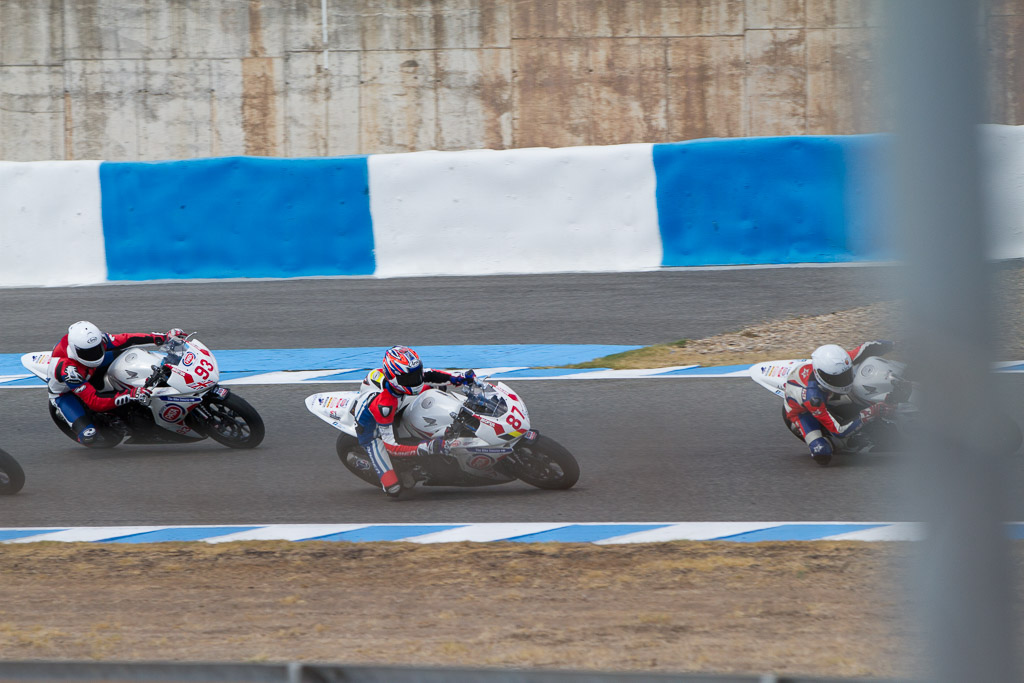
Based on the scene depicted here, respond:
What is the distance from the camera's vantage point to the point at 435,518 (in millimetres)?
8203

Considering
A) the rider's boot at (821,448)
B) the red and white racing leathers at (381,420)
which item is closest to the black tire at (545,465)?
the red and white racing leathers at (381,420)

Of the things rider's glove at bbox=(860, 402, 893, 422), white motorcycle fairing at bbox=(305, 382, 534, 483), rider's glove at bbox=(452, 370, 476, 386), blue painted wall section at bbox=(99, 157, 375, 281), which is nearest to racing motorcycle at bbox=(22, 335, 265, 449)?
white motorcycle fairing at bbox=(305, 382, 534, 483)

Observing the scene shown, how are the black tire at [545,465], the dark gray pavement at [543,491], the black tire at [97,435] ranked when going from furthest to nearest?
→ the black tire at [97,435] < the black tire at [545,465] < the dark gray pavement at [543,491]

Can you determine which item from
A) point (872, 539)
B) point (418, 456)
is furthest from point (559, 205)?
point (872, 539)

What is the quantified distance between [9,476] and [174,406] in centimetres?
146

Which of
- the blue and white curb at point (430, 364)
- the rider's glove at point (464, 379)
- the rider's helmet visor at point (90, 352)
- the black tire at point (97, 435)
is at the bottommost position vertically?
the black tire at point (97, 435)

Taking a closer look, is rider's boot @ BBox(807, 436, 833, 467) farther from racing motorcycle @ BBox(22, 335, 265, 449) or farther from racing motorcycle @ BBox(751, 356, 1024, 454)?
racing motorcycle @ BBox(22, 335, 265, 449)

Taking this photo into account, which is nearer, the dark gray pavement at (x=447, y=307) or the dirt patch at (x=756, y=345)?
the dirt patch at (x=756, y=345)

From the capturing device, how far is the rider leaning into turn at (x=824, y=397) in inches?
342

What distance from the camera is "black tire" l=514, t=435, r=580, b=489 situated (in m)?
8.44

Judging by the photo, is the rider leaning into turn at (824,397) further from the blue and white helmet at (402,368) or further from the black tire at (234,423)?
the black tire at (234,423)

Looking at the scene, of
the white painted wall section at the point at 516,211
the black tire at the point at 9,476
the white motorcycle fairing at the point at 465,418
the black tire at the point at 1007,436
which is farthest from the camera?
the white painted wall section at the point at 516,211

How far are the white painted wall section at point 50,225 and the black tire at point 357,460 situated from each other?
961 centimetres

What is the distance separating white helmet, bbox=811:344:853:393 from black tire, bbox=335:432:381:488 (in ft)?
10.7
